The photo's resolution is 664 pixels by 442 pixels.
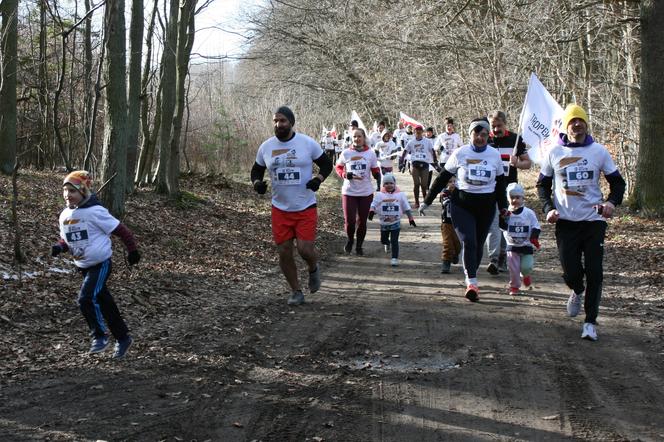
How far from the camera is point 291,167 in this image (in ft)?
28.5

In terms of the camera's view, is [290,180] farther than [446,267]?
No

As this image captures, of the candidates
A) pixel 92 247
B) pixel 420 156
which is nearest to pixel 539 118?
pixel 420 156

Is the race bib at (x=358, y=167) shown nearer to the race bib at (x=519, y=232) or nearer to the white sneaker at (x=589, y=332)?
the race bib at (x=519, y=232)

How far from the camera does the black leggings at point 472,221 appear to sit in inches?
360

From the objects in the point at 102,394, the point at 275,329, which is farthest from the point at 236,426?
the point at 275,329

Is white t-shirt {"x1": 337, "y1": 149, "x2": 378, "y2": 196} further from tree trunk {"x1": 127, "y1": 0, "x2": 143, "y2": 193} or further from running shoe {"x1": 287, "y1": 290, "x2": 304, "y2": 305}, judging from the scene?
tree trunk {"x1": 127, "y1": 0, "x2": 143, "y2": 193}

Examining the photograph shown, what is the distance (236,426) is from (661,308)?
19.0 ft

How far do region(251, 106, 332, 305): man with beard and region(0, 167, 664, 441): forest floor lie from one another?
841 millimetres

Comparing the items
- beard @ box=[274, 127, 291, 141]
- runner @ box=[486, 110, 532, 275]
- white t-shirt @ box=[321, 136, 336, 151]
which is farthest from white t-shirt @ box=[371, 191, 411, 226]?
white t-shirt @ box=[321, 136, 336, 151]

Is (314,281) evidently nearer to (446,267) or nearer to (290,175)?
(290,175)

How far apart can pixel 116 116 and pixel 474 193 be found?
554cm

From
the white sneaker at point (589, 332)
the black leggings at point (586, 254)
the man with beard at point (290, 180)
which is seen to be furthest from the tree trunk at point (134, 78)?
the white sneaker at point (589, 332)

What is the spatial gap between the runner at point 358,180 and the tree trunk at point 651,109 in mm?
5910

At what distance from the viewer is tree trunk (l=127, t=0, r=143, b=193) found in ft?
46.3
